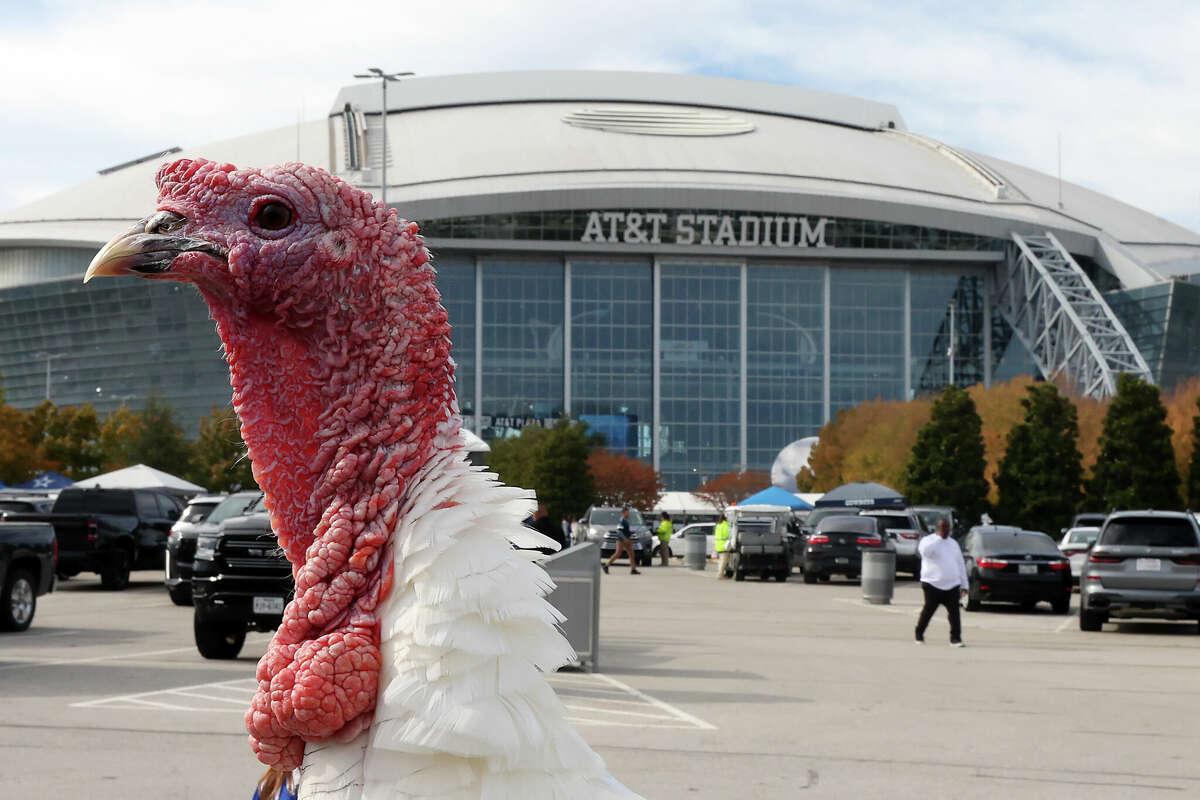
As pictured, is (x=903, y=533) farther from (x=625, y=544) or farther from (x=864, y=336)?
(x=864, y=336)

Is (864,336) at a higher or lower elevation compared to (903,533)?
higher

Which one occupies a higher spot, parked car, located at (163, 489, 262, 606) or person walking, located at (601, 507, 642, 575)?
parked car, located at (163, 489, 262, 606)

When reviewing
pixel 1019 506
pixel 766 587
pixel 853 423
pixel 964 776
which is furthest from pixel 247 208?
pixel 853 423

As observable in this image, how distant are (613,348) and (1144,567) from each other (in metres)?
77.0

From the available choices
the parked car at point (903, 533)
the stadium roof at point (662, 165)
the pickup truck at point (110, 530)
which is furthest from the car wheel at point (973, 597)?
the stadium roof at point (662, 165)

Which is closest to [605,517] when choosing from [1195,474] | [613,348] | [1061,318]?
[1195,474]

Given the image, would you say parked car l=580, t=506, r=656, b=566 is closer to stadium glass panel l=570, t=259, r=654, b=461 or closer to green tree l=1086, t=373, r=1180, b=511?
green tree l=1086, t=373, r=1180, b=511

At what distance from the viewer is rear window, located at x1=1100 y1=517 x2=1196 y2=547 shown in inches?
834

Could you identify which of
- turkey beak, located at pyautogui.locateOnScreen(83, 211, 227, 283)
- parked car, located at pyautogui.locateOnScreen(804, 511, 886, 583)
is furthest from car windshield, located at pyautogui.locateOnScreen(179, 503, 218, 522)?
turkey beak, located at pyautogui.locateOnScreen(83, 211, 227, 283)

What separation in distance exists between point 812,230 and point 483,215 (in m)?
23.6

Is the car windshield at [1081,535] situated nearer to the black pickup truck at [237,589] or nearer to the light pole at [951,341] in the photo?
the black pickup truck at [237,589]

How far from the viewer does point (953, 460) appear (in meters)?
55.1

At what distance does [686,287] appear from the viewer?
319 ft

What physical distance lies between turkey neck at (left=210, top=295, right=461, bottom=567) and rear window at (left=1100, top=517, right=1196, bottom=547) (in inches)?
822
